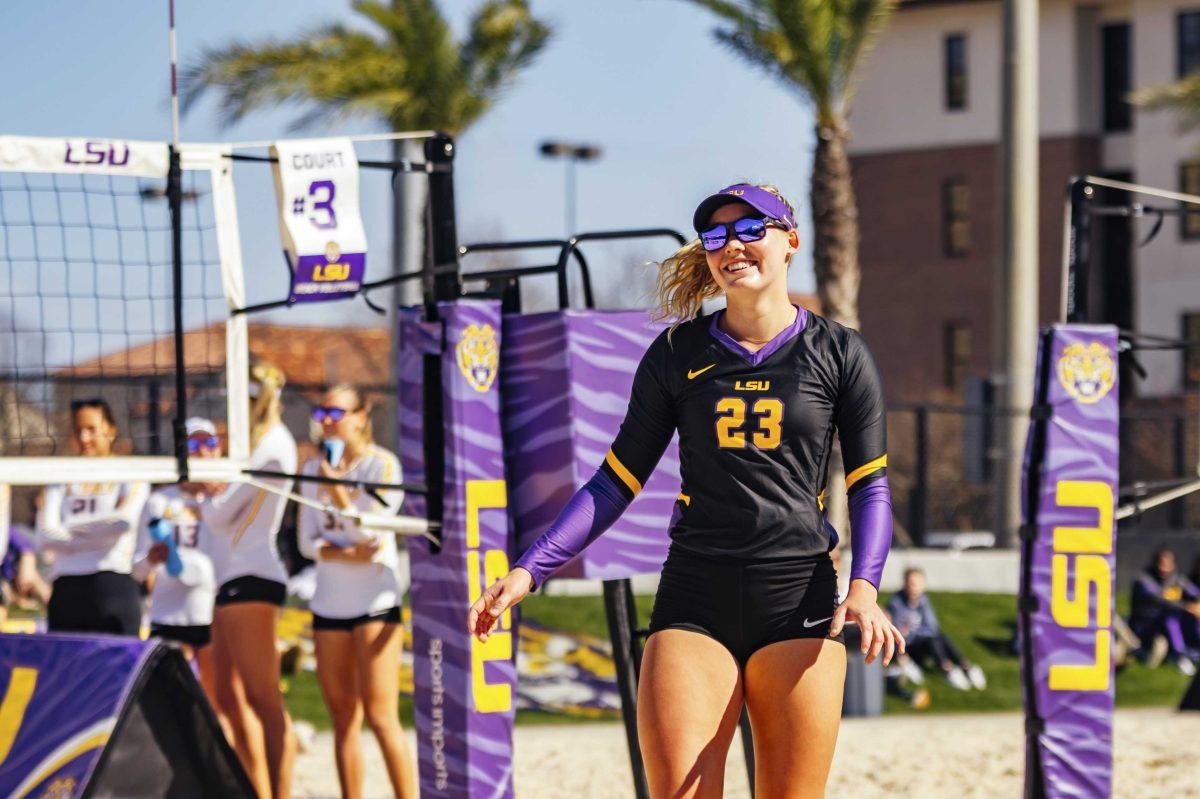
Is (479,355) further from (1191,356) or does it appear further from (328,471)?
(1191,356)

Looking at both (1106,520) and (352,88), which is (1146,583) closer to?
(1106,520)

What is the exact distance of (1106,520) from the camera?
752 centimetres

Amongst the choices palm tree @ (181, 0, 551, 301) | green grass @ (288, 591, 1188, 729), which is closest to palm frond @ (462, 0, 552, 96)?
palm tree @ (181, 0, 551, 301)

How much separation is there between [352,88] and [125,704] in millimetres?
17224

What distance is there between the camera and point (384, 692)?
7.46 m

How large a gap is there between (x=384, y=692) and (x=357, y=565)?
0.56 metres

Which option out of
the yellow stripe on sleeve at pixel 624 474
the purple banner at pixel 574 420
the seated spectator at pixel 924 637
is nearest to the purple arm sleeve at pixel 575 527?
the yellow stripe on sleeve at pixel 624 474

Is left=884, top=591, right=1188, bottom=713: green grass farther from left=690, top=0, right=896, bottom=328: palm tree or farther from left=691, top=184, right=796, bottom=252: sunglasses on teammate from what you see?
left=691, top=184, right=796, bottom=252: sunglasses on teammate

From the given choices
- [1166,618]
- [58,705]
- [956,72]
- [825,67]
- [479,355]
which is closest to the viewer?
[58,705]

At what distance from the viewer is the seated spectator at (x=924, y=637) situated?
50.2 feet

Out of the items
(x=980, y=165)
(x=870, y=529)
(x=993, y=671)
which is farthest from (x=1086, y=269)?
(x=980, y=165)

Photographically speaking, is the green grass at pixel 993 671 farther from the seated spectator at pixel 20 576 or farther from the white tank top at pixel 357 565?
the white tank top at pixel 357 565

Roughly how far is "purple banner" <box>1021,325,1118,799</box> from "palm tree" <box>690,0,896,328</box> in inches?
512

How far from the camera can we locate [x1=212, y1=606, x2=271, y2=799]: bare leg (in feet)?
25.4
